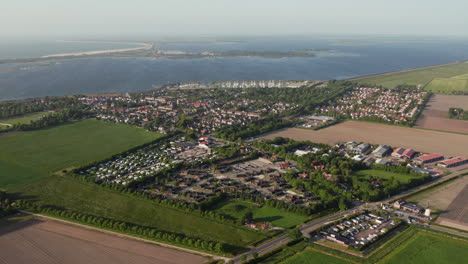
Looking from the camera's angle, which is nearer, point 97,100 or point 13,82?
point 97,100

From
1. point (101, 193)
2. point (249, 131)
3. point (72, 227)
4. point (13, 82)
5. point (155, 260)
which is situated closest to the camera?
point (155, 260)

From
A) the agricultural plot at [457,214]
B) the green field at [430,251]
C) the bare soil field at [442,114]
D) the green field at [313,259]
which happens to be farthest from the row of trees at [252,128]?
the green field at [430,251]

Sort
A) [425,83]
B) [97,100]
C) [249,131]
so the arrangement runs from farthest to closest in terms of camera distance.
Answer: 1. [425,83]
2. [97,100]
3. [249,131]

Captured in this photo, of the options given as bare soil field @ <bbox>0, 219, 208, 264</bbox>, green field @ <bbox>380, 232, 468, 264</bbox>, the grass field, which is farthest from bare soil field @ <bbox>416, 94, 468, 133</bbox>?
bare soil field @ <bbox>0, 219, 208, 264</bbox>

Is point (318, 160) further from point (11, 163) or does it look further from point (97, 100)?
point (97, 100)

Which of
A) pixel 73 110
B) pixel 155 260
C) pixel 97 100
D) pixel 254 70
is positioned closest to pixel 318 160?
pixel 155 260

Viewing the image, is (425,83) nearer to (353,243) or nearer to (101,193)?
(353,243)
